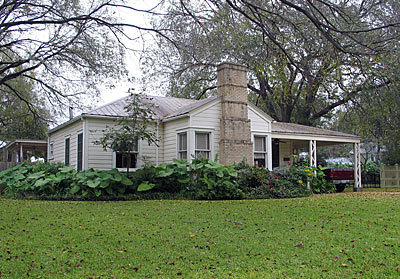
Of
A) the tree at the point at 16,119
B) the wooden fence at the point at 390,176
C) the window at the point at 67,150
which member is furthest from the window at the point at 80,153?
the wooden fence at the point at 390,176

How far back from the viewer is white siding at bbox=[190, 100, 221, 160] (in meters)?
15.1

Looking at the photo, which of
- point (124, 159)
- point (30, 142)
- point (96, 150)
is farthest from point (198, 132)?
point (30, 142)

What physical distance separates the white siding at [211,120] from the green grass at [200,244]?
20.5 feet

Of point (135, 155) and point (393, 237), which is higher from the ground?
point (135, 155)

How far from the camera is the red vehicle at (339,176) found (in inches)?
717

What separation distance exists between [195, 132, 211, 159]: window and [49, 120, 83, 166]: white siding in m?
4.68

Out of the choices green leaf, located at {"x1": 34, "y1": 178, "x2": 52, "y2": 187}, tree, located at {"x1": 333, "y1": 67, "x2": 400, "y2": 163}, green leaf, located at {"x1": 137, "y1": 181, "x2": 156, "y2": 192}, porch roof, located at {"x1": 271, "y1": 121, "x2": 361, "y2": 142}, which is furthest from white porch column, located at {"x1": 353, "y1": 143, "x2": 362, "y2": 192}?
green leaf, located at {"x1": 34, "y1": 178, "x2": 52, "y2": 187}

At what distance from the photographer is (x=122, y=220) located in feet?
26.4

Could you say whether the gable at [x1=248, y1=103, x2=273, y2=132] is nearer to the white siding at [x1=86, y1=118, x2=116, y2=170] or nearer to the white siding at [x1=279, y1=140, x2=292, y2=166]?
the white siding at [x1=279, y1=140, x2=292, y2=166]

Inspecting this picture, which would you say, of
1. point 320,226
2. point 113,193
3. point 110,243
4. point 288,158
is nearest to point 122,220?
point 110,243

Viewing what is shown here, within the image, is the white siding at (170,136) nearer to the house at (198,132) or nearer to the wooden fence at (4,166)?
the house at (198,132)

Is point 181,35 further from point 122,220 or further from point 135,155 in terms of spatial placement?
point 135,155

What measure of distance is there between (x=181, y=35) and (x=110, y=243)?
6.17 metres

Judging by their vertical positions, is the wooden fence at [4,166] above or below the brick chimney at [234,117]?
below
